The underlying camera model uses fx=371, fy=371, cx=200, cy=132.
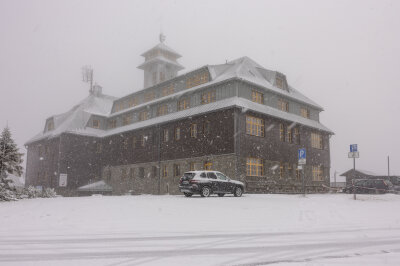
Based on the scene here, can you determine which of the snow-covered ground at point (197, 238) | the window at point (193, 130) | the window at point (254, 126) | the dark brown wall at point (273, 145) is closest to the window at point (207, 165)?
the window at point (193, 130)

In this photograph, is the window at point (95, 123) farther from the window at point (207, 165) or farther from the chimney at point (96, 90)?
the window at point (207, 165)

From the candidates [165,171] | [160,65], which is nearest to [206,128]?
[165,171]

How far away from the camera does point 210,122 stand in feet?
95.1

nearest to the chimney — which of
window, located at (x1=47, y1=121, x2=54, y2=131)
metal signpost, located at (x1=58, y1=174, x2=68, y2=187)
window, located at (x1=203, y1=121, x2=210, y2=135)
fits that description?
window, located at (x1=47, y1=121, x2=54, y2=131)

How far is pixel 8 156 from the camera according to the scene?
85.7 feet

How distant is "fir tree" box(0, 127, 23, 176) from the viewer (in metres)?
25.8

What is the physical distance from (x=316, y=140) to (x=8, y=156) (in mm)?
26561

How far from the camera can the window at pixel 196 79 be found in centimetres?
3188

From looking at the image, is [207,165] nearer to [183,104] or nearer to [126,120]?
[183,104]

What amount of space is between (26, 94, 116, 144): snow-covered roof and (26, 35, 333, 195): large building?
0.13m

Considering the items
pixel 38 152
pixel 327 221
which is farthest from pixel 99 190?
pixel 327 221

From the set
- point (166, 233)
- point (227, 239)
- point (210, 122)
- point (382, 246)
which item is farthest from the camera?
point (210, 122)

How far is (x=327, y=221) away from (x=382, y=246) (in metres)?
3.99

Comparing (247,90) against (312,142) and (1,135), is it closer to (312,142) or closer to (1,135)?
(312,142)
